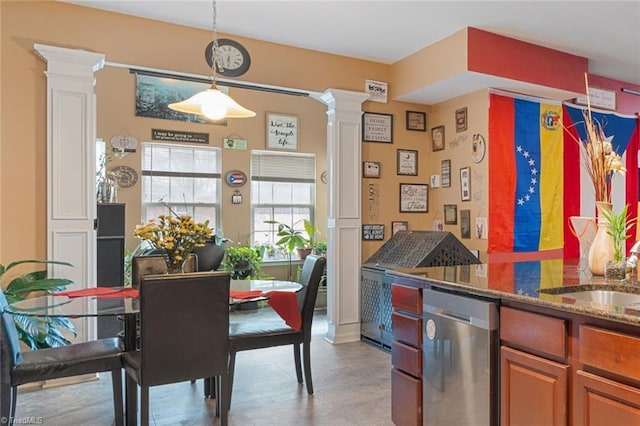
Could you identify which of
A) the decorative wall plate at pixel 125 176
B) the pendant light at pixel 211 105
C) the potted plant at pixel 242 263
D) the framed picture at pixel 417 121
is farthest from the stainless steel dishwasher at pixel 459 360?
the decorative wall plate at pixel 125 176

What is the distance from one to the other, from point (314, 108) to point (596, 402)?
603 cm

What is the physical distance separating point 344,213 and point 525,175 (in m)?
1.79

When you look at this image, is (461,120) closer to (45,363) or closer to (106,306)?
(106,306)

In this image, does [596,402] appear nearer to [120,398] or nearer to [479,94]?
[120,398]

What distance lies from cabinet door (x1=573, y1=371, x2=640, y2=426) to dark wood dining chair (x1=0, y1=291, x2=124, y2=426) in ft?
7.23

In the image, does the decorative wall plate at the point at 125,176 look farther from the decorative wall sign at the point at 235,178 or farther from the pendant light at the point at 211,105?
the pendant light at the point at 211,105

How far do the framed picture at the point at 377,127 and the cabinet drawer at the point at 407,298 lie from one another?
237 cm

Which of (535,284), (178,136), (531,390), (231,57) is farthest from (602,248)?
(178,136)

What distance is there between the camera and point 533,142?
14.3 ft

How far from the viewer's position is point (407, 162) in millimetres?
4719

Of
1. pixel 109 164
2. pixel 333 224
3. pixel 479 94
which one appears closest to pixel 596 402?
Answer: pixel 333 224

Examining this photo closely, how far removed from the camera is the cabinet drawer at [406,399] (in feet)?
7.41

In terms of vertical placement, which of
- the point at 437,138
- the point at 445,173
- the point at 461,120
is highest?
the point at 461,120

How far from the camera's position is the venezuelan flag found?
4180mm
